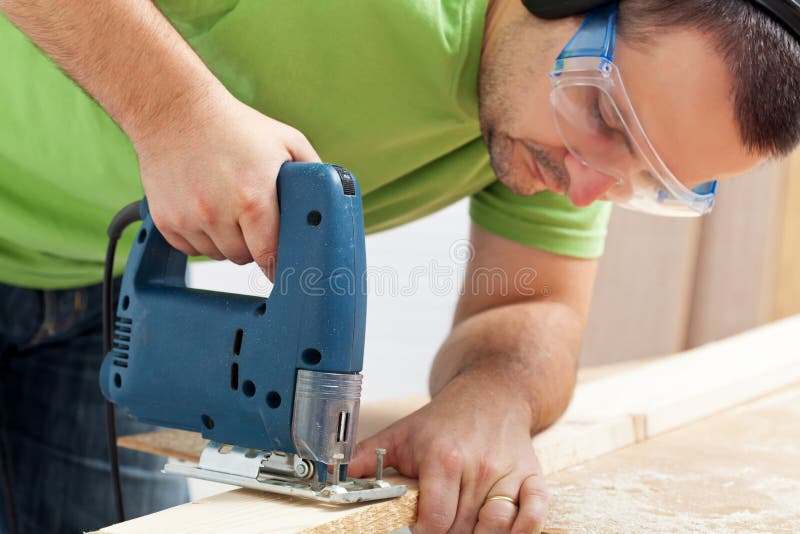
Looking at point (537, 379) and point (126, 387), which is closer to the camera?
point (126, 387)

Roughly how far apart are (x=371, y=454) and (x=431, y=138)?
2.20 feet

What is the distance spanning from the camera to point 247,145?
1186 millimetres

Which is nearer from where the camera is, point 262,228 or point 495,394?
point 262,228

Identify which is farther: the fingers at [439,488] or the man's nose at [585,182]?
the man's nose at [585,182]

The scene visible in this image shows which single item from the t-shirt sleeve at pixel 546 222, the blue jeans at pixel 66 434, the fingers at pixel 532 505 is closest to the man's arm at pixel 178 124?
the fingers at pixel 532 505

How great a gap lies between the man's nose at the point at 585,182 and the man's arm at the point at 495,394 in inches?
11.6

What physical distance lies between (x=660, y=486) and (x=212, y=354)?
2.49 ft

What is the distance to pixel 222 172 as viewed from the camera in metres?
1.18

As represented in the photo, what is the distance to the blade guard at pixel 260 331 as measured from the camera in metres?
1.14

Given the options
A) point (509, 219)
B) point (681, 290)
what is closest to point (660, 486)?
point (509, 219)

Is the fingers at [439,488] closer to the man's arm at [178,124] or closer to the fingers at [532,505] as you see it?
the fingers at [532,505]

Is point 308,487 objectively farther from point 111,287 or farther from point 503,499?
point 111,287

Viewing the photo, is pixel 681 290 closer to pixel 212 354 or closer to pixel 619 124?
pixel 619 124

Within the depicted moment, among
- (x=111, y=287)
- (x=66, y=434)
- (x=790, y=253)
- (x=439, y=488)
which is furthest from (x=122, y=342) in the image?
(x=790, y=253)
